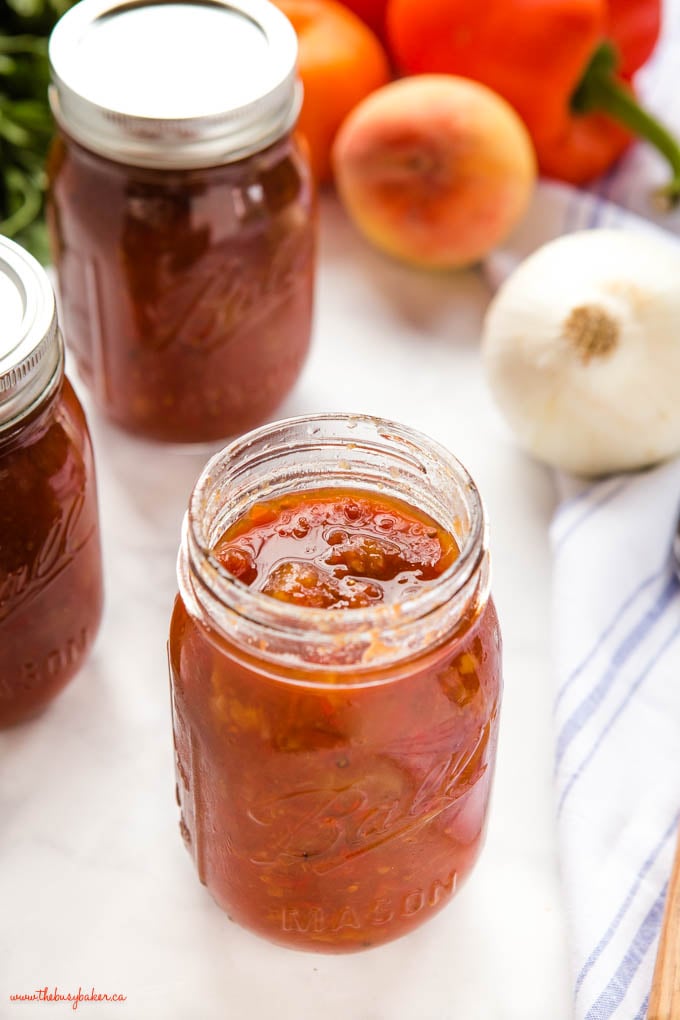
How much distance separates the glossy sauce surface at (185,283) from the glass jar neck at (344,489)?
0.36 metres

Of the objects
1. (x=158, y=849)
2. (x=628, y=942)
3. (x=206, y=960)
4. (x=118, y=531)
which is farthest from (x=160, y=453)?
(x=628, y=942)

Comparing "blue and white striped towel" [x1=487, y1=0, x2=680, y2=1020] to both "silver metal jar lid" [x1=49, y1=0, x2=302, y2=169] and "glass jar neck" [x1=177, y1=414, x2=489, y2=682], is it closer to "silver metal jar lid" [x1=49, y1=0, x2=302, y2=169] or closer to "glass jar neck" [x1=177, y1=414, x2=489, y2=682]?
"glass jar neck" [x1=177, y1=414, x2=489, y2=682]

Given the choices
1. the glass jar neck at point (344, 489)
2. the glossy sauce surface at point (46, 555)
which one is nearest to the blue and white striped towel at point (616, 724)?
the glass jar neck at point (344, 489)

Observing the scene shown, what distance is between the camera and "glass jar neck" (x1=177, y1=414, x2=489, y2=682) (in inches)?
34.8

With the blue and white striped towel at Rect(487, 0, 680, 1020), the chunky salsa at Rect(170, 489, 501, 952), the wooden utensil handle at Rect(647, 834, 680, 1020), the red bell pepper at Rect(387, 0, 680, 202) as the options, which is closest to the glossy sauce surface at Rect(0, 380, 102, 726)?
the chunky salsa at Rect(170, 489, 501, 952)

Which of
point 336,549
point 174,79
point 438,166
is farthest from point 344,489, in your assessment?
point 438,166

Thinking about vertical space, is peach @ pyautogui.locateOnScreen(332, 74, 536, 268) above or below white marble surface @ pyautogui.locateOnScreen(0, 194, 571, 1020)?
above

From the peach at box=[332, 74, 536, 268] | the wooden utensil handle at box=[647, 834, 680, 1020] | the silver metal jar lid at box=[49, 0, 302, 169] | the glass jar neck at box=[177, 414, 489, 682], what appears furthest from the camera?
the peach at box=[332, 74, 536, 268]

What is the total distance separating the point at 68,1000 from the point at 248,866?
0.66ft

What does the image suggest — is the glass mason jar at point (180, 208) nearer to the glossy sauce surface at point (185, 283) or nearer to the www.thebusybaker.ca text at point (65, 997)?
the glossy sauce surface at point (185, 283)

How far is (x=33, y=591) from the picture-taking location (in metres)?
1.13

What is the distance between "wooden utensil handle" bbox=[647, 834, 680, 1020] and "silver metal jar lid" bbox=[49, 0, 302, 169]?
78cm

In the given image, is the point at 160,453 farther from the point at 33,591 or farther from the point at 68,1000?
the point at 68,1000

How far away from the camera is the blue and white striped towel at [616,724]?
1112mm
